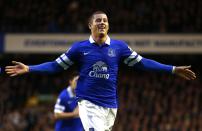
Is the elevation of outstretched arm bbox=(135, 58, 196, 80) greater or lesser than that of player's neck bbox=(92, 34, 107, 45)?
lesser

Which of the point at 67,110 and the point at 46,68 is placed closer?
the point at 46,68

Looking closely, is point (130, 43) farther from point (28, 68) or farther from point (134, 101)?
point (28, 68)

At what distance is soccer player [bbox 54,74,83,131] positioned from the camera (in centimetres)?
866

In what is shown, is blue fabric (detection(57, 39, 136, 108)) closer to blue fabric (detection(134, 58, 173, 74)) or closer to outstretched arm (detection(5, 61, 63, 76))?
outstretched arm (detection(5, 61, 63, 76))

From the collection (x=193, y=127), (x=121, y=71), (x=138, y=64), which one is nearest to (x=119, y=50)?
(x=138, y=64)

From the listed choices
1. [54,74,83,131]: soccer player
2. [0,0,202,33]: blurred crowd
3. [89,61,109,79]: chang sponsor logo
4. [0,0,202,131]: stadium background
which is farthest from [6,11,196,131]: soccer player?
[0,0,202,33]: blurred crowd

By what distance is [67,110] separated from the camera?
8859 mm

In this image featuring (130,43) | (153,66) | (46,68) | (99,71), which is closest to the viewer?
(99,71)

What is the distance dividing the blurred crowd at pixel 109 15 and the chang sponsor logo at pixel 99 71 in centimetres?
1155

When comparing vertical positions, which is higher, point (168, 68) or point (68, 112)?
point (168, 68)

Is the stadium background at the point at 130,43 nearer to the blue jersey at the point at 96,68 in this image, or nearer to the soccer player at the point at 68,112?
the soccer player at the point at 68,112

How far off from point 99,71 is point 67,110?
2680 millimetres

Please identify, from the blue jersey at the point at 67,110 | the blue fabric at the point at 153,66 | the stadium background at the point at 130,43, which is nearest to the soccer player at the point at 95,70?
the blue fabric at the point at 153,66

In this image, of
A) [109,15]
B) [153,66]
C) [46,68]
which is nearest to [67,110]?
[46,68]
